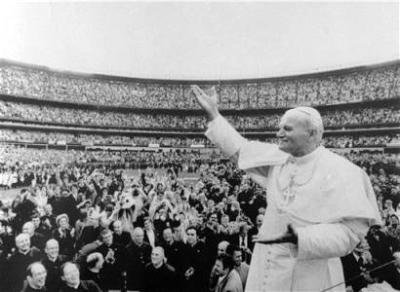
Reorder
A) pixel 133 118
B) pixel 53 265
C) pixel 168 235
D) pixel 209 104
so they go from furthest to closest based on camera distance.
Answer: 1. pixel 133 118
2. pixel 168 235
3. pixel 53 265
4. pixel 209 104

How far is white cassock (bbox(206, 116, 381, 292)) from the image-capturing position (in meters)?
1.54

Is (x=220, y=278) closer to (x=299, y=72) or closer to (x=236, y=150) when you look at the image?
(x=236, y=150)

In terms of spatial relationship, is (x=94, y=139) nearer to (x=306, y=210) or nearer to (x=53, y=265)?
(x=53, y=265)

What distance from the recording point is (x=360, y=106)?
18234 millimetres

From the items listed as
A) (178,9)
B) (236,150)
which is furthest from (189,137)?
(236,150)

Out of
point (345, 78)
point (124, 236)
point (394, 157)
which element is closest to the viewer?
point (124, 236)

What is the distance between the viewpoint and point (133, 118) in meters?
26.3

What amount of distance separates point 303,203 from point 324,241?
1.23 feet

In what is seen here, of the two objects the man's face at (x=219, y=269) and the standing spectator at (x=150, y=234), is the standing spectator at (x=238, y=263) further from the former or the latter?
the standing spectator at (x=150, y=234)

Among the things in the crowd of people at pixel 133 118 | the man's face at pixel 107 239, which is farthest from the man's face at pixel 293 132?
the crowd of people at pixel 133 118

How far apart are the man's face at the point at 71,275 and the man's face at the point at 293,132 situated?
2702mm

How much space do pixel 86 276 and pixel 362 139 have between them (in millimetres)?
16112

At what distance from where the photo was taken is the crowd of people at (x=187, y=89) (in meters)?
17.2

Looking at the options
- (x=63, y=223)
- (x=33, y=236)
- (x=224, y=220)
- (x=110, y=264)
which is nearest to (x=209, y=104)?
(x=110, y=264)
